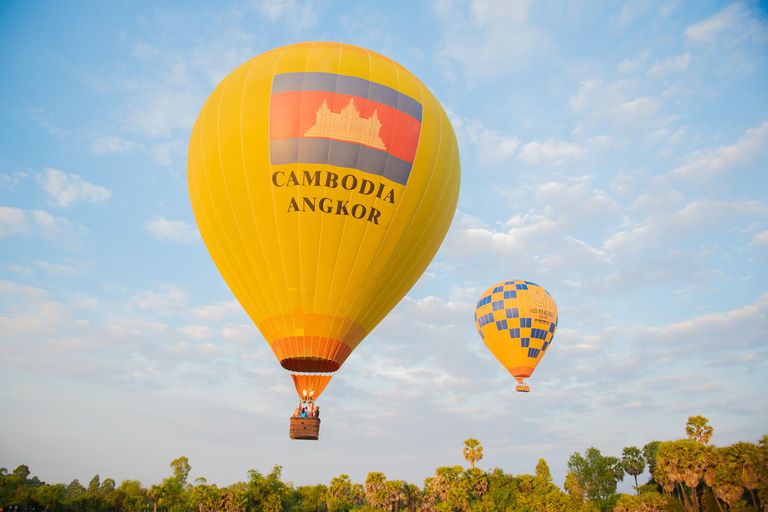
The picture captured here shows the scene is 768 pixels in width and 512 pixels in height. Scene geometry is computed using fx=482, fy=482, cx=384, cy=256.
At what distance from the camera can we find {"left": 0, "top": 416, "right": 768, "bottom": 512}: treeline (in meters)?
33.2

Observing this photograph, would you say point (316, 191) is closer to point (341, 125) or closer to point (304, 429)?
point (341, 125)

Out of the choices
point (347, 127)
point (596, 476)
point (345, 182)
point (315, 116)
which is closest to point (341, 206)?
point (345, 182)

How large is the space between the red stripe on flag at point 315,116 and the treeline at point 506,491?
105ft

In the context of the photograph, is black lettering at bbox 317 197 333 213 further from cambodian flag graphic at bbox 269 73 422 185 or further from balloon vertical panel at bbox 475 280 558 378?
balloon vertical panel at bbox 475 280 558 378

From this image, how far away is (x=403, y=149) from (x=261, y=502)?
156 feet

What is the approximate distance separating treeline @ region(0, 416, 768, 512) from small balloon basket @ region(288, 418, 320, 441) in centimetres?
3013

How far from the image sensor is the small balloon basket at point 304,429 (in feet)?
48.1

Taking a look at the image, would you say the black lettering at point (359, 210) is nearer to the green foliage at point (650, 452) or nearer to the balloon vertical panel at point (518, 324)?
the balloon vertical panel at point (518, 324)

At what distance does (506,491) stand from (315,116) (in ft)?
163

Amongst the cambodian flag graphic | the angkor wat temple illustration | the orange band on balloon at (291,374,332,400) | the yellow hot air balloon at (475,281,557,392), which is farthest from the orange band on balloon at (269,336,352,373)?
the yellow hot air balloon at (475,281,557,392)

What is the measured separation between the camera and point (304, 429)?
48.3 ft

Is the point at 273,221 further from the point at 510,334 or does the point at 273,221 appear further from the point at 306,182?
the point at 510,334

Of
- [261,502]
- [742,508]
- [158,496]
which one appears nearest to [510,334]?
[742,508]

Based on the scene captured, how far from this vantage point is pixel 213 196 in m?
15.5
